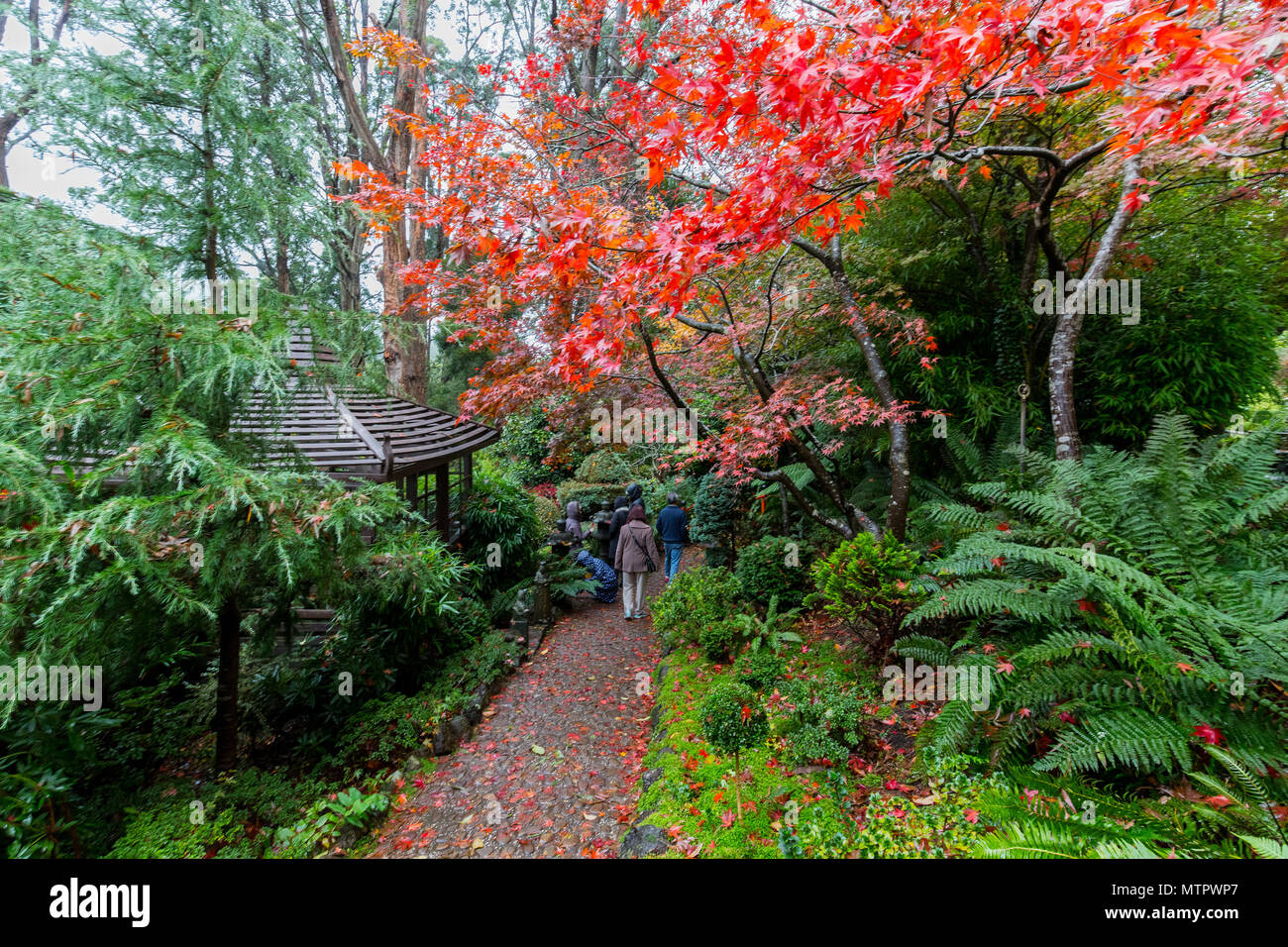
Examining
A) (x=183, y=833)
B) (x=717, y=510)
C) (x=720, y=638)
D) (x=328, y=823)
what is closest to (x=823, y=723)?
(x=720, y=638)

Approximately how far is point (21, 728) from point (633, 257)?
4845 mm

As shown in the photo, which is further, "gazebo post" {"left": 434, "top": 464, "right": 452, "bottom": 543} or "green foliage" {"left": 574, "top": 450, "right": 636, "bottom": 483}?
"green foliage" {"left": 574, "top": 450, "right": 636, "bottom": 483}

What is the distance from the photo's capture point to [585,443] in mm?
14445

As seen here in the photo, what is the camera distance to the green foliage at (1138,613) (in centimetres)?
241

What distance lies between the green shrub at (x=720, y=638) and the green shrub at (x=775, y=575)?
78cm

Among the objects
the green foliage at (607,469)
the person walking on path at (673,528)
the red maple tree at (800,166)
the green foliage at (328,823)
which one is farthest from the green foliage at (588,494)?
the green foliage at (328,823)

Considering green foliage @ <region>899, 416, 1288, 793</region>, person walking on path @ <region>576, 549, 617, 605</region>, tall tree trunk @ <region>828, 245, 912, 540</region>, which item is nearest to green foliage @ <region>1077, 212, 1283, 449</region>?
green foliage @ <region>899, 416, 1288, 793</region>

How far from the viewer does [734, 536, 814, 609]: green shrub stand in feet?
20.0

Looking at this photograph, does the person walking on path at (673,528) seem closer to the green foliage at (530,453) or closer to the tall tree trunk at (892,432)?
the tall tree trunk at (892,432)

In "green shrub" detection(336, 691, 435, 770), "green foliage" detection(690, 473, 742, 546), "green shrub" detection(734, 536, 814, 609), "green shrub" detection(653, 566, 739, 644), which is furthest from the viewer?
"green foliage" detection(690, 473, 742, 546)

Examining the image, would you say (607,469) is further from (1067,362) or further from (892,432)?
(1067,362)

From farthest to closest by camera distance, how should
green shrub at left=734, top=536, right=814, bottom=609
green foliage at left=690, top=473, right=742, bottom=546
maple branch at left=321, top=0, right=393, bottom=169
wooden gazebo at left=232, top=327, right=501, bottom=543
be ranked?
maple branch at left=321, top=0, right=393, bottom=169 → green foliage at left=690, top=473, right=742, bottom=546 → green shrub at left=734, top=536, right=814, bottom=609 → wooden gazebo at left=232, top=327, right=501, bottom=543

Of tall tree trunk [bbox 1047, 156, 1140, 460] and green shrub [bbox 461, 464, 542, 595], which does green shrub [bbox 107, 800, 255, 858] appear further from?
tall tree trunk [bbox 1047, 156, 1140, 460]

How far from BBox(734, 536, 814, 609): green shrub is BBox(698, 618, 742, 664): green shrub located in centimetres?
78
